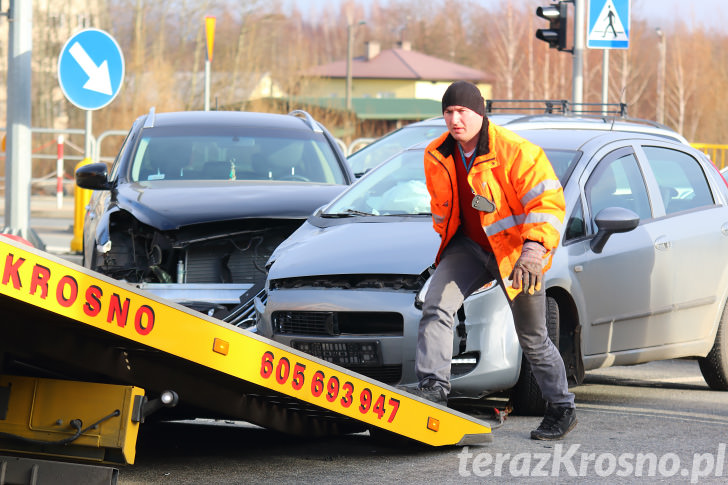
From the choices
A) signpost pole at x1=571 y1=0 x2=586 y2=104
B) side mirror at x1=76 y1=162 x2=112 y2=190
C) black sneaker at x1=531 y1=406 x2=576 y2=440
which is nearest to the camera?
black sneaker at x1=531 y1=406 x2=576 y2=440

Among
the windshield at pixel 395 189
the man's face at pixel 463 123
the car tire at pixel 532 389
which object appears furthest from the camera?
the windshield at pixel 395 189

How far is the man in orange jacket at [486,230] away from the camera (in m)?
5.73

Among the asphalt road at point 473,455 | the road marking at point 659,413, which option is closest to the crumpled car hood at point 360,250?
the asphalt road at point 473,455

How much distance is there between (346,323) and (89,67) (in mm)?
7208

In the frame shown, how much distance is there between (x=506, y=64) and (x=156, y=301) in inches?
3235

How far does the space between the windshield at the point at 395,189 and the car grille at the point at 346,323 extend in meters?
1.13

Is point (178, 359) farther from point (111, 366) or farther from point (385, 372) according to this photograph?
point (385, 372)

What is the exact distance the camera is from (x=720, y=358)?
8148 millimetres

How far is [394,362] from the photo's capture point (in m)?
6.23

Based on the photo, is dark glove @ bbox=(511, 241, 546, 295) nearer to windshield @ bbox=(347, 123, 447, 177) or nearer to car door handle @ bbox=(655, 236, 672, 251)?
car door handle @ bbox=(655, 236, 672, 251)

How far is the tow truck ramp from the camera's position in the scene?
162 inches

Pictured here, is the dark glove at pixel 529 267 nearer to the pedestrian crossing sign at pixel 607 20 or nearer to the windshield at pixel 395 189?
the windshield at pixel 395 189

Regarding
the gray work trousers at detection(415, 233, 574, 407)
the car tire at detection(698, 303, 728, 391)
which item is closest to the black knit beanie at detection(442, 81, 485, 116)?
the gray work trousers at detection(415, 233, 574, 407)

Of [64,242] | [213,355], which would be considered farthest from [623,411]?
[64,242]
